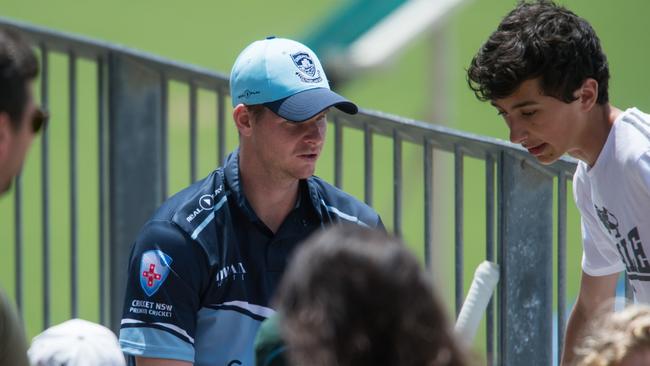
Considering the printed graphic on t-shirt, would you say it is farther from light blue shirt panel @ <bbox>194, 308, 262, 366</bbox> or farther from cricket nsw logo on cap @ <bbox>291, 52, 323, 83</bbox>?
light blue shirt panel @ <bbox>194, 308, 262, 366</bbox>

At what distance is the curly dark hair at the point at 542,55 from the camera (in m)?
3.38

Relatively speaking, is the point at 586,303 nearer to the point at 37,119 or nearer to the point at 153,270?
the point at 153,270

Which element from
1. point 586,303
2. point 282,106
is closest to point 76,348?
point 282,106

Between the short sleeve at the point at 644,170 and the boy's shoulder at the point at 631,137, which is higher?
the boy's shoulder at the point at 631,137

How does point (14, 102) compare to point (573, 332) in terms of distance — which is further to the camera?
point (573, 332)

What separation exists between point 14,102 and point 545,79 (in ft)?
5.18

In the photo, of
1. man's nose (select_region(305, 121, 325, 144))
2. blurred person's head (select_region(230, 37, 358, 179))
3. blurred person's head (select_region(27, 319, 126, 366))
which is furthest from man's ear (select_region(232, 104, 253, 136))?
blurred person's head (select_region(27, 319, 126, 366))

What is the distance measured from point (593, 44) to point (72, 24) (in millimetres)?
4566

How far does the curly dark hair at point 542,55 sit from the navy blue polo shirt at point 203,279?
72cm

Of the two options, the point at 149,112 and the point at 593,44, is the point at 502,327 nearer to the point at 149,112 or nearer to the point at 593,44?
the point at 593,44

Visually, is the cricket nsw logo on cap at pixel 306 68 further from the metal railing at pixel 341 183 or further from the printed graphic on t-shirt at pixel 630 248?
the printed graphic on t-shirt at pixel 630 248

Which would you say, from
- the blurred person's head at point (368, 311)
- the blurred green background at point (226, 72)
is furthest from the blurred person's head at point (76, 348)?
the blurred green background at point (226, 72)

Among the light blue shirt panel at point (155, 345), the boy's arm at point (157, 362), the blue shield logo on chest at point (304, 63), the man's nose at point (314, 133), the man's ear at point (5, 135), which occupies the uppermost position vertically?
the blue shield logo on chest at point (304, 63)

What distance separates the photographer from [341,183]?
431 cm
